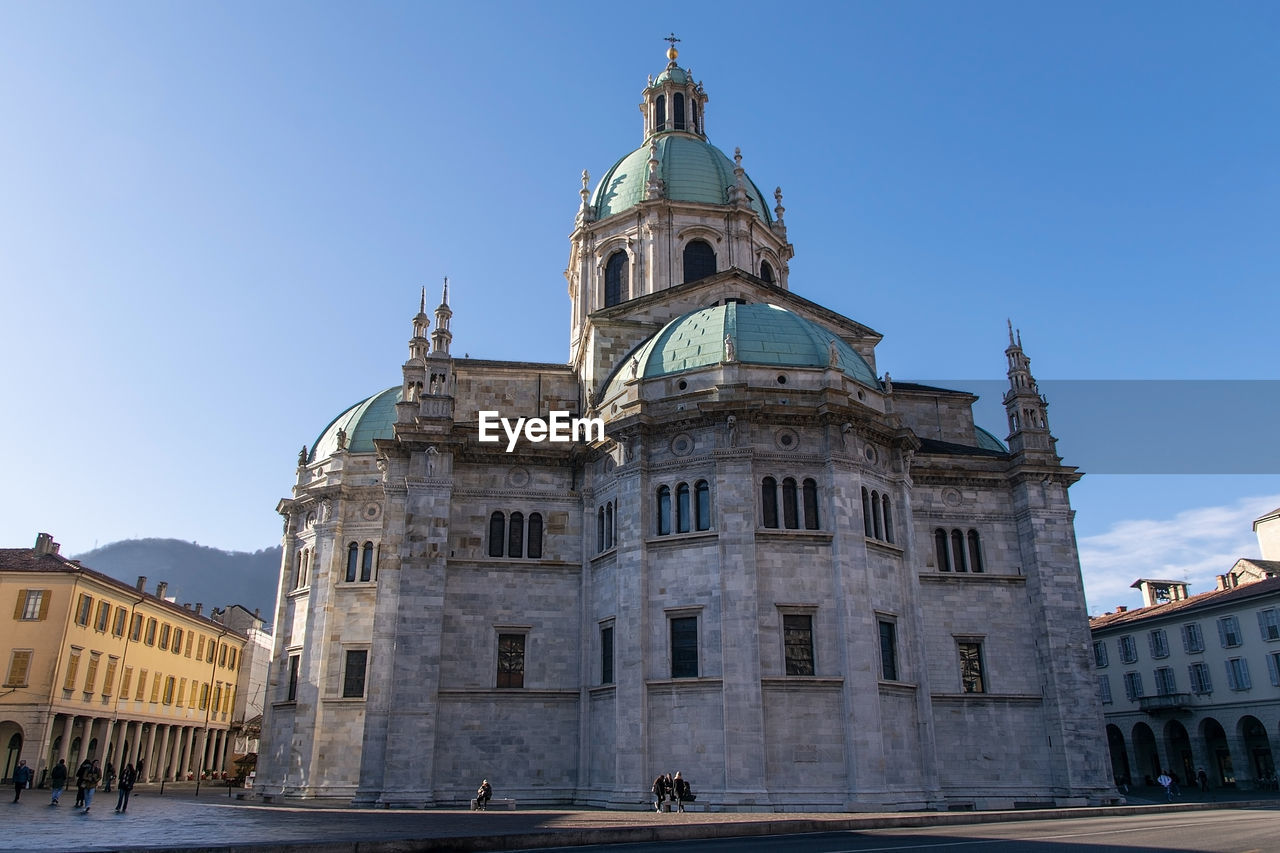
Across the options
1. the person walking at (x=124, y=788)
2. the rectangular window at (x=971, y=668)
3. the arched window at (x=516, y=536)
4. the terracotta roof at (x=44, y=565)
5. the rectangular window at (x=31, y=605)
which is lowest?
the person walking at (x=124, y=788)

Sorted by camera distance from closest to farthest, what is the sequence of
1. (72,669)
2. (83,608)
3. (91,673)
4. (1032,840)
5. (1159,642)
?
1. (1032,840)
2. (72,669)
3. (83,608)
4. (91,673)
5. (1159,642)

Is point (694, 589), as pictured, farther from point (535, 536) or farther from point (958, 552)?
point (958, 552)

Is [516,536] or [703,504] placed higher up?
[703,504]

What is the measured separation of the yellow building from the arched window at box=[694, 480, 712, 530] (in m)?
32.4

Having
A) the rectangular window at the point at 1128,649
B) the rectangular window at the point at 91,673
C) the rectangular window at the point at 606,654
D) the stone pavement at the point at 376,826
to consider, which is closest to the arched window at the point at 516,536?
the rectangular window at the point at 606,654

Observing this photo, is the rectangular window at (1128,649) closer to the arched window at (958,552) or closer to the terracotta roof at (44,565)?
the arched window at (958,552)

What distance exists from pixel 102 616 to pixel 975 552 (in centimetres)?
4210

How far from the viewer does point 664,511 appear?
31484 mm

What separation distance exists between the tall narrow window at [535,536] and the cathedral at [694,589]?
0.08 meters

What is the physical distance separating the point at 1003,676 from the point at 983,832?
14692 mm

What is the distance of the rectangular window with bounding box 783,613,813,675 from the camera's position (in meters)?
29.1

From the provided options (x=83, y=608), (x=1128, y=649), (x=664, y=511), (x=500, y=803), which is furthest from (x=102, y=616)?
(x=1128, y=649)

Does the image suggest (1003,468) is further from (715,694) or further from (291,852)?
(291,852)

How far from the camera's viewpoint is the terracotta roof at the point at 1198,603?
48250mm
